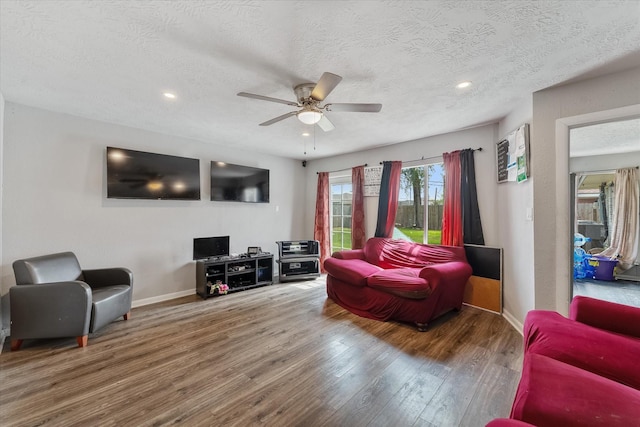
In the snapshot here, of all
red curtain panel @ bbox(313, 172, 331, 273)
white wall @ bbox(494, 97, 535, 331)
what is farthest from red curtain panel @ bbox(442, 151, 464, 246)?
red curtain panel @ bbox(313, 172, 331, 273)

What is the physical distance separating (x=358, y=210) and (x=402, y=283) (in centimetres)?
210

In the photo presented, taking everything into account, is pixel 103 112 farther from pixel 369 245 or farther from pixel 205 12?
pixel 369 245

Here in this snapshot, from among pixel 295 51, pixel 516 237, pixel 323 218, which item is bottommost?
pixel 516 237

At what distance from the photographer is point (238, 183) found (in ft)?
14.7

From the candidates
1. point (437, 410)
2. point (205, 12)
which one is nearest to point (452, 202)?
point (437, 410)

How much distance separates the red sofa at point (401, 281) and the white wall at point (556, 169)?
835 mm

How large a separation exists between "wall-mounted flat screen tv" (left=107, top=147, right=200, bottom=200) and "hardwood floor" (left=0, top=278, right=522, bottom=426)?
5.52 ft

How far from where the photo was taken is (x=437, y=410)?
1.62m

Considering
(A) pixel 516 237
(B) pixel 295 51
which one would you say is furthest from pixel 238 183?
(A) pixel 516 237

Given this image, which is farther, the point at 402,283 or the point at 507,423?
the point at 402,283

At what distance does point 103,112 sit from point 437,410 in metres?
4.36

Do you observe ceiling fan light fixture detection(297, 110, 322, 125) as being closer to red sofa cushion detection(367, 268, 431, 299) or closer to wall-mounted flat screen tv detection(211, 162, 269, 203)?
red sofa cushion detection(367, 268, 431, 299)

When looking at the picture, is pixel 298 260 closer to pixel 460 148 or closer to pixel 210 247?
A: pixel 210 247

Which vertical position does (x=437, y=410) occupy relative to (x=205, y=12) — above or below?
below
